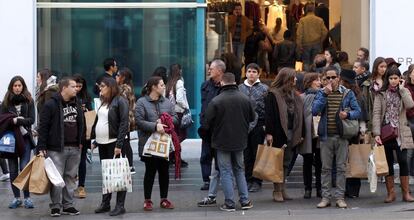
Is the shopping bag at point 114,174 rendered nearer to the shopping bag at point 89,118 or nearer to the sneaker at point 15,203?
the sneaker at point 15,203

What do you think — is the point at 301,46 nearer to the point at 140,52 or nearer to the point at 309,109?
the point at 140,52

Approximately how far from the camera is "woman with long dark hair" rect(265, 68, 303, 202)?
13398 mm

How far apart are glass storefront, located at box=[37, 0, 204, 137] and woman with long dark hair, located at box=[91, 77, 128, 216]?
17.0ft

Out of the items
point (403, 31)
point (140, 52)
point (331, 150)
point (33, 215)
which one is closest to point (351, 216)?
point (331, 150)

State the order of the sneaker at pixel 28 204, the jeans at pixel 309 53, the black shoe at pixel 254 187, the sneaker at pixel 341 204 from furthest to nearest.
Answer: the jeans at pixel 309 53 → the black shoe at pixel 254 187 → the sneaker at pixel 28 204 → the sneaker at pixel 341 204

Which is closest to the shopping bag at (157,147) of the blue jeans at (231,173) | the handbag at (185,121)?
the blue jeans at (231,173)

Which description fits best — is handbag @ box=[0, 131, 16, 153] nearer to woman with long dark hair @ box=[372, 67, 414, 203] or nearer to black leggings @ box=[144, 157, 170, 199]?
black leggings @ box=[144, 157, 170, 199]

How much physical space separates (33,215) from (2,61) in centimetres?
485

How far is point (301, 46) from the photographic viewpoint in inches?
780

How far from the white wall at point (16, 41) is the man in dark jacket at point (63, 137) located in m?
4.51

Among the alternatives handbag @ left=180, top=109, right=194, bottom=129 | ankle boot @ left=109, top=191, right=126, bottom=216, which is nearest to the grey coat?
ankle boot @ left=109, top=191, right=126, bottom=216

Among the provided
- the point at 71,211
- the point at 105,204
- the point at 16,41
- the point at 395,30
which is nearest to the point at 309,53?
the point at 395,30

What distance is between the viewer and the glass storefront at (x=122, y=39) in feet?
59.0

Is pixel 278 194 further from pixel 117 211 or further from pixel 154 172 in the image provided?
pixel 117 211
